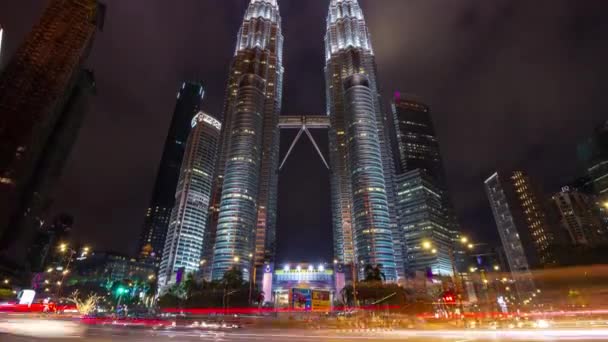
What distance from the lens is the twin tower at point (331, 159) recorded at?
143625 millimetres

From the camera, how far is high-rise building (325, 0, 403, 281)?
459 ft

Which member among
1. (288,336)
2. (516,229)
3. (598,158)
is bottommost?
(288,336)

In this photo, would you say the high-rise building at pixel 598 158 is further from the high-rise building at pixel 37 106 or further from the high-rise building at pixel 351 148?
the high-rise building at pixel 37 106

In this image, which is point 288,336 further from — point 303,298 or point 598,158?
point 598,158

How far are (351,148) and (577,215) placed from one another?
139 m

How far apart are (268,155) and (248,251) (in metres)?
57.9

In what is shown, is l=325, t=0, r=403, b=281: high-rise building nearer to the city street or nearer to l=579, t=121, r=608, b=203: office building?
l=579, t=121, r=608, b=203: office building

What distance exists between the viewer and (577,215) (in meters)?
174

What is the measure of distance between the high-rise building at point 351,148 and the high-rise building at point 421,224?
31.0 metres

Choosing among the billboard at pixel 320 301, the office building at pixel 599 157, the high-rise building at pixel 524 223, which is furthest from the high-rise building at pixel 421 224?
the billboard at pixel 320 301

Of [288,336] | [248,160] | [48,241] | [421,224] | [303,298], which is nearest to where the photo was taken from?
[288,336]

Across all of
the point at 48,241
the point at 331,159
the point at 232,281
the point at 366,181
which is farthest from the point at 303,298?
the point at 48,241

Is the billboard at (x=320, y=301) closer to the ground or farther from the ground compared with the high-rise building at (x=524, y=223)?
closer to the ground

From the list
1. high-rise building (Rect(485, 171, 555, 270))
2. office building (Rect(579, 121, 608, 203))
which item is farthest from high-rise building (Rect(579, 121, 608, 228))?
high-rise building (Rect(485, 171, 555, 270))
